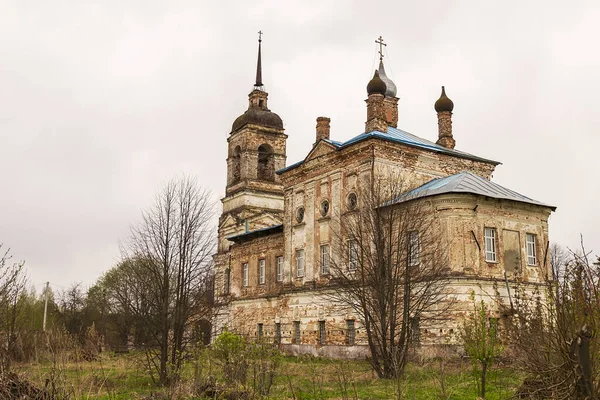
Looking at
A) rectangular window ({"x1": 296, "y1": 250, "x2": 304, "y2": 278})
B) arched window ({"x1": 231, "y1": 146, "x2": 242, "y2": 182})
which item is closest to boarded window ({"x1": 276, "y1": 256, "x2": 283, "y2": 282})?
rectangular window ({"x1": 296, "y1": 250, "x2": 304, "y2": 278})

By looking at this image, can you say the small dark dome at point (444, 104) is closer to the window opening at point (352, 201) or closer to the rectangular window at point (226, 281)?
the window opening at point (352, 201)

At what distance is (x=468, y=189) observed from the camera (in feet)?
63.9

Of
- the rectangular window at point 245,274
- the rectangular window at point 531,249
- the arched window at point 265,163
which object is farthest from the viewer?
the arched window at point 265,163

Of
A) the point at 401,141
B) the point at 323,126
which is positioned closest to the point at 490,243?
the point at 401,141

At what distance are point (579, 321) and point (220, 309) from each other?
29.1 m

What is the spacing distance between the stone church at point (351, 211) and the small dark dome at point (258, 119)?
7498 mm

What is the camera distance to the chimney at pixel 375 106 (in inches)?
918

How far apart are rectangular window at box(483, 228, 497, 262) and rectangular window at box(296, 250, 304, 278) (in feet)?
26.9

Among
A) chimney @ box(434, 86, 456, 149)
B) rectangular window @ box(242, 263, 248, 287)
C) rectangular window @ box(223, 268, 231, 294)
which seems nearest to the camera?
chimney @ box(434, 86, 456, 149)

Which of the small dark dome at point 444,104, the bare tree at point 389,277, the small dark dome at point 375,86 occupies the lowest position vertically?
the bare tree at point 389,277

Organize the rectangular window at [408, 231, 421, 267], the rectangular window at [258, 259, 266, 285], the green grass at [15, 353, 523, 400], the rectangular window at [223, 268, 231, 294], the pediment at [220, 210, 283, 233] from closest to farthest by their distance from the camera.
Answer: the green grass at [15, 353, 523, 400] → the rectangular window at [408, 231, 421, 267] → the rectangular window at [258, 259, 266, 285] → the rectangular window at [223, 268, 231, 294] → the pediment at [220, 210, 283, 233]

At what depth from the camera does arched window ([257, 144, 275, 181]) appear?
36.2 metres

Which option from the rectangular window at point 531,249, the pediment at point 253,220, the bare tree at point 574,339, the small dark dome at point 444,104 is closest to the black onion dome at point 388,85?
the small dark dome at point 444,104

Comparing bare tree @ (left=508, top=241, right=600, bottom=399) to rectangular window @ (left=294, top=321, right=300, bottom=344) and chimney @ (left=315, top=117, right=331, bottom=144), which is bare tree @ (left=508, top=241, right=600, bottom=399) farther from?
chimney @ (left=315, top=117, right=331, bottom=144)
